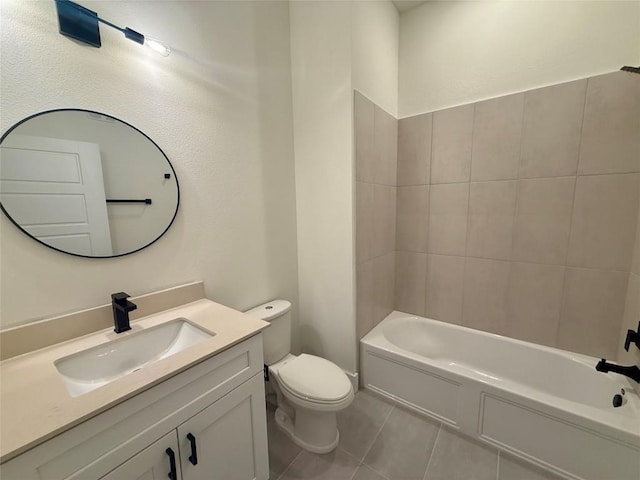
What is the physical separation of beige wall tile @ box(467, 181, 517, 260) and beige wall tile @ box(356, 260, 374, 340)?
781 mm

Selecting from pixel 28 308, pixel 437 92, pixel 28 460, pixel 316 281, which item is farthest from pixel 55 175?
pixel 437 92

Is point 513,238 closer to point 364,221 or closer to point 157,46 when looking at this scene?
point 364,221

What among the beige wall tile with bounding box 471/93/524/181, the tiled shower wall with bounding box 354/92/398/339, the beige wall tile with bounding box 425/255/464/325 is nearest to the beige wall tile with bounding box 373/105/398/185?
the tiled shower wall with bounding box 354/92/398/339

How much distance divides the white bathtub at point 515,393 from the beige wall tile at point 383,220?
622 mm

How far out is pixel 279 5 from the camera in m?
1.67

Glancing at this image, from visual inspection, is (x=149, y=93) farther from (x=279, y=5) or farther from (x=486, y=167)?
(x=486, y=167)

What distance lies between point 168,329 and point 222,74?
4.40 ft

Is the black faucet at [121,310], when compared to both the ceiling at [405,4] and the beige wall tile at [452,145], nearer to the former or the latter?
the beige wall tile at [452,145]

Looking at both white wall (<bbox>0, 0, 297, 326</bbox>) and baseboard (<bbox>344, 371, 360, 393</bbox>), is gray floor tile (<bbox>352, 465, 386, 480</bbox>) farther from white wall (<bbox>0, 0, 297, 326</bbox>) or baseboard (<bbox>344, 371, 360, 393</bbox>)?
white wall (<bbox>0, 0, 297, 326</bbox>)

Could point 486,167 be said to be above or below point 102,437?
above

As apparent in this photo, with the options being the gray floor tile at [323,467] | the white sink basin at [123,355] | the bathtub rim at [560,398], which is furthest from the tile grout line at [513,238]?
the white sink basin at [123,355]

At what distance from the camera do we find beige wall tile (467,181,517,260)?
173 centimetres

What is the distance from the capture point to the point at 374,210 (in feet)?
6.13

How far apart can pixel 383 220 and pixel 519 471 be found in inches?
62.1
